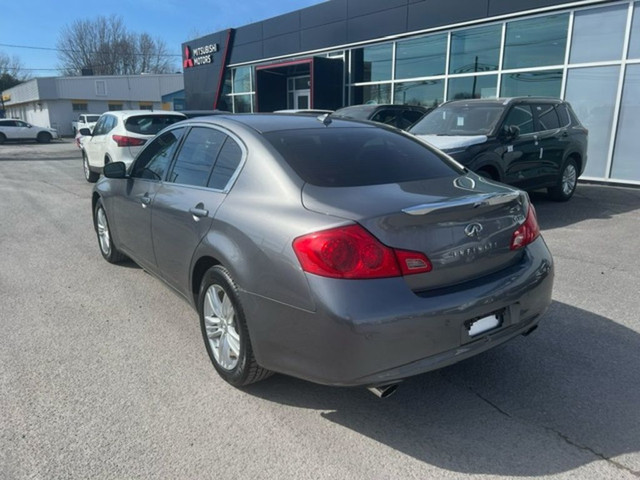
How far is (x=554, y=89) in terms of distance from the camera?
470 inches

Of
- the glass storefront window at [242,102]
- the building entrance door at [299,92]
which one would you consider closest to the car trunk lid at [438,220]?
the building entrance door at [299,92]

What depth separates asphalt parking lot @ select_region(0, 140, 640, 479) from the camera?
2426 mm

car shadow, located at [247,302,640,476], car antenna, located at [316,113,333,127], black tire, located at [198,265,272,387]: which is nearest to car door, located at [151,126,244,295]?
black tire, located at [198,265,272,387]

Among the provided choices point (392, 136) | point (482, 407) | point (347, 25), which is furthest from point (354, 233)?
point (347, 25)

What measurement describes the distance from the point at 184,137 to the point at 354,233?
2.15 meters

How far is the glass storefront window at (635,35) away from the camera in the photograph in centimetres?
1040

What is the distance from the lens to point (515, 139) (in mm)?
7578

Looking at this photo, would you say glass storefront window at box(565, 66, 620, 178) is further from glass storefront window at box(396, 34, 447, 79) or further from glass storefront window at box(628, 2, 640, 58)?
glass storefront window at box(396, 34, 447, 79)

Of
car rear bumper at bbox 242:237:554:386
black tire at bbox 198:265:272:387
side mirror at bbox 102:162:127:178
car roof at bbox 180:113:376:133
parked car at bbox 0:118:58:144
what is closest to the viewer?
car rear bumper at bbox 242:237:554:386

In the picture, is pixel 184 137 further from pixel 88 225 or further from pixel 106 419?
pixel 88 225

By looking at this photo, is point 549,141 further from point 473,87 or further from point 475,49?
point 475,49

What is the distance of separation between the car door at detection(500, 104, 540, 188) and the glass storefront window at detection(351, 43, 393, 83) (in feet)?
28.4

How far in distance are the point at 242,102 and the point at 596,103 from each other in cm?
1537

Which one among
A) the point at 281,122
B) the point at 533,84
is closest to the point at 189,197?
the point at 281,122
